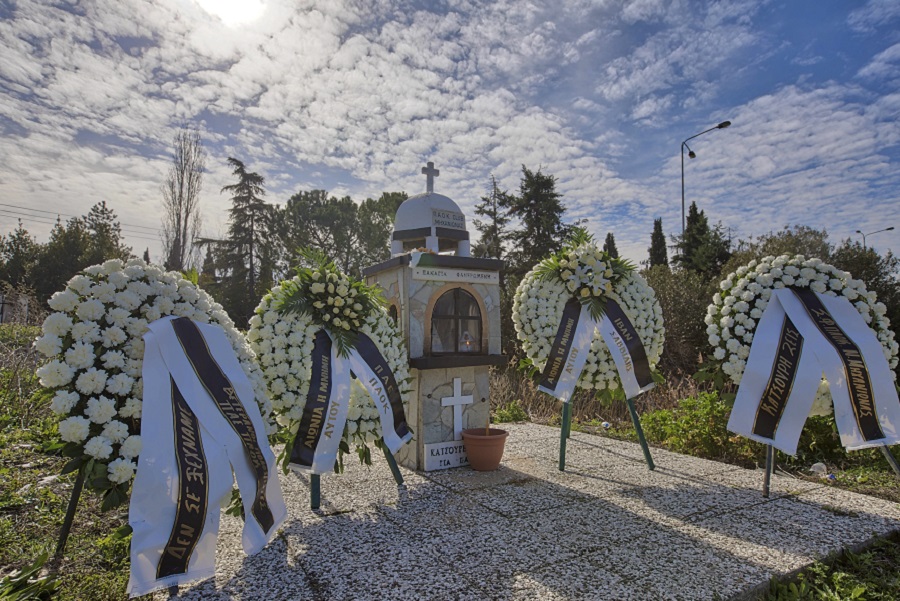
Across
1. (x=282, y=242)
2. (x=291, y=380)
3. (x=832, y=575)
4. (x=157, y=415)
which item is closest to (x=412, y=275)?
(x=291, y=380)

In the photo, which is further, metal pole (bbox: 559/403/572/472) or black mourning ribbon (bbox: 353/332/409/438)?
metal pole (bbox: 559/403/572/472)

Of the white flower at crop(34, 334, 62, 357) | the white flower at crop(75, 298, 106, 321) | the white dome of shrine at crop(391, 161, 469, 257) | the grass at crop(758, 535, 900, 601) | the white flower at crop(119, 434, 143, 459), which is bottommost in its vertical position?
the grass at crop(758, 535, 900, 601)

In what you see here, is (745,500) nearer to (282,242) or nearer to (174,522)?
(174,522)

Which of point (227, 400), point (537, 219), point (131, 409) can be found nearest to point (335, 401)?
point (227, 400)

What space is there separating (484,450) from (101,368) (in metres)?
3.44

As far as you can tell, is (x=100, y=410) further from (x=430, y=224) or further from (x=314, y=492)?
(x=430, y=224)

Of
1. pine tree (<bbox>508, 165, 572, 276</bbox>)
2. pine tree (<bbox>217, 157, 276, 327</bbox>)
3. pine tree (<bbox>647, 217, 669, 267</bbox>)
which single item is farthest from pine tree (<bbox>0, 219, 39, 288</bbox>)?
pine tree (<bbox>647, 217, 669, 267</bbox>)

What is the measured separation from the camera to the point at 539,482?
15.8 ft

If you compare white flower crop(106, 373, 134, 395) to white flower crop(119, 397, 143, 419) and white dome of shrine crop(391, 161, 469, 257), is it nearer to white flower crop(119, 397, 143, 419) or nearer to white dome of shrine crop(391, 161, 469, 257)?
white flower crop(119, 397, 143, 419)

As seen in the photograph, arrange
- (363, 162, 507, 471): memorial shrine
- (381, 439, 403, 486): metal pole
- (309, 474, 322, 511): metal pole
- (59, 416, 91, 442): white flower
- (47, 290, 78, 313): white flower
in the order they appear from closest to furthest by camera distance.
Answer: (59, 416, 91, 442): white flower, (47, 290, 78, 313): white flower, (309, 474, 322, 511): metal pole, (381, 439, 403, 486): metal pole, (363, 162, 507, 471): memorial shrine

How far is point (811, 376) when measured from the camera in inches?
159

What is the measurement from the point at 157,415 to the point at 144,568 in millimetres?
721

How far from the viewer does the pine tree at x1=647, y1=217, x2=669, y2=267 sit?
2906cm

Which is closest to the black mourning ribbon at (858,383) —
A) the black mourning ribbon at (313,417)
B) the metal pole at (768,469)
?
the metal pole at (768,469)
